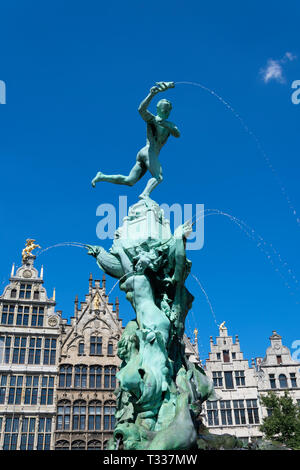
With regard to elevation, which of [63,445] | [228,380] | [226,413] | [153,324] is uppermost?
[228,380]

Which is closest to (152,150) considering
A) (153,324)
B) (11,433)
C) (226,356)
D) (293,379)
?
(153,324)

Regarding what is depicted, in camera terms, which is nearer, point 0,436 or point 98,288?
point 0,436

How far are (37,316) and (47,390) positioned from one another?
5330 millimetres

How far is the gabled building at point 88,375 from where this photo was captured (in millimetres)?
29953

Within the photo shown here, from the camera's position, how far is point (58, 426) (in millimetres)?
29938

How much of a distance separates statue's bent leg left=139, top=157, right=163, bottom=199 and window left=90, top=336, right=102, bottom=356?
21.0 m

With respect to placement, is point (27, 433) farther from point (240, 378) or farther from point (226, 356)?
point (240, 378)

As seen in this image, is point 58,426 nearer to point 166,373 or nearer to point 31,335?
point 31,335

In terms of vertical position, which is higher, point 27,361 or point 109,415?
point 27,361

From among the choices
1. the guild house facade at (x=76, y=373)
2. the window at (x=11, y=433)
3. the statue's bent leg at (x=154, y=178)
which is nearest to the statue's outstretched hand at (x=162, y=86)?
the statue's bent leg at (x=154, y=178)

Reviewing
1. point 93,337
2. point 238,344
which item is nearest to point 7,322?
point 93,337

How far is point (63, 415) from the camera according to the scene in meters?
30.3

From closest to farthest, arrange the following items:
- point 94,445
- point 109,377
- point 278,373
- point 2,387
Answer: point 94,445 → point 2,387 → point 109,377 → point 278,373
